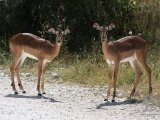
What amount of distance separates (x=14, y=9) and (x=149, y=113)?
11.7 m

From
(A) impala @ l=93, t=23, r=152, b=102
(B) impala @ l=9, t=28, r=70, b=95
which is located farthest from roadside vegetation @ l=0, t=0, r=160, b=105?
(A) impala @ l=93, t=23, r=152, b=102

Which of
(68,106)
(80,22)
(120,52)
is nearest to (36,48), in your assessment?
(120,52)

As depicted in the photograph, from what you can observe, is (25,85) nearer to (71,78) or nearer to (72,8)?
(71,78)

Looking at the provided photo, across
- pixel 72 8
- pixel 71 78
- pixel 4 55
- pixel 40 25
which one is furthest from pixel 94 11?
pixel 71 78

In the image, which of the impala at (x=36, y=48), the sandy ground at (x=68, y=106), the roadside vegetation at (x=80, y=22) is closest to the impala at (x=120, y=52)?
the sandy ground at (x=68, y=106)

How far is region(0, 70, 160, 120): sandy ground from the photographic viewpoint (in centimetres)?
1066

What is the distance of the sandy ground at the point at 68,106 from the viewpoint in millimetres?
10664

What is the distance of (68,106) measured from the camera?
39.2 feet

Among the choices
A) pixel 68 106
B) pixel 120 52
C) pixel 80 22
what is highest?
pixel 120 52

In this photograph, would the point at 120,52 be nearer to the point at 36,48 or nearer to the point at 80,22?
the point at 36,48

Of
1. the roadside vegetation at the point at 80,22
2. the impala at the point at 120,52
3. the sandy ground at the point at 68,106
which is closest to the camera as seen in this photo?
the sandy ground at the point at 68,106

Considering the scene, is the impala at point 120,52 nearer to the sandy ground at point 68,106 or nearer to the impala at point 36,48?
the sandy ground at point 68,106

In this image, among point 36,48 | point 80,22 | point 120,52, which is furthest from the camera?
point 80,22

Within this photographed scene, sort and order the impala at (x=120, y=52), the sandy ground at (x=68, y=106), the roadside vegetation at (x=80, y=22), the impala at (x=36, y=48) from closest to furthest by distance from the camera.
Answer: the sandy ground at (x=68, y=106) < the impala at (x=120, y=52) < the impala at (x=36, y=48) < the roadside vegetation at (x=80, y=22)
